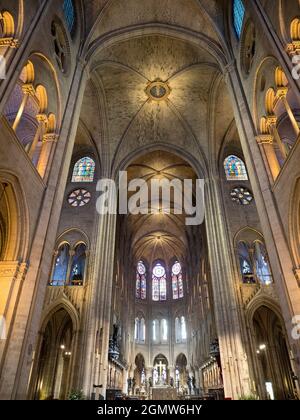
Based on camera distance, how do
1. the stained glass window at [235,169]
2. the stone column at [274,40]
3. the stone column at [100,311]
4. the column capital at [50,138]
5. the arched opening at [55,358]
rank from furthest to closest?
1. the stained glass window at [235,169]
2. the arched opening at [55,358]
3. the stone column at [100,311]
4. the column capital at [50,138]
5. the stone column at [274,40]

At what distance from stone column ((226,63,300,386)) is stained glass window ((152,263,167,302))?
1226 inches

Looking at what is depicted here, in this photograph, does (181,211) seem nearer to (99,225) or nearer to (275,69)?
(99,225)

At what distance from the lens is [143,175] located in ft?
86.1

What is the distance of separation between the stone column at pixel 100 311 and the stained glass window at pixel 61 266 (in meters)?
2.22

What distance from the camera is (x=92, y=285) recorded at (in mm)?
16797

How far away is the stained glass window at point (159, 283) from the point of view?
128ft

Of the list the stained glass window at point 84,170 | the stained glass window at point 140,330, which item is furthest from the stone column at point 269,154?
the stained glass window at point 140,330

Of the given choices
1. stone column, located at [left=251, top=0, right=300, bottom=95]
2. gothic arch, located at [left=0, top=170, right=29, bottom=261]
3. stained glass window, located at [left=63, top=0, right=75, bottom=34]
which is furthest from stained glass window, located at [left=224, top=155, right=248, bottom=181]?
gothic arch, located at [left=0, top=170, right=29, bottom=261]

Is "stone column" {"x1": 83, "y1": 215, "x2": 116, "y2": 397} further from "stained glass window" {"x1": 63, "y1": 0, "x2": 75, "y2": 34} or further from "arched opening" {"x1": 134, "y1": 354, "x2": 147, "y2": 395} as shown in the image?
"arched opening" {"x1": 134, "y1": 354, "x2": 147, "y2": 395}

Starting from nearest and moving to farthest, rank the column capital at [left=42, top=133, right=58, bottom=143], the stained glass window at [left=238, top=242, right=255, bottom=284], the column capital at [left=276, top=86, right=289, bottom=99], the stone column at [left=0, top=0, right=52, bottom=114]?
the stone column at [left=0, top=0, right=52, bottom=114] < the column capital at [left=276, top=86, right=289, bottom=99] < the column capital at [left=42, top=133, right=58, bottom=143] < the stained glass window at [left=238, top=242, right=255, bottom=284]

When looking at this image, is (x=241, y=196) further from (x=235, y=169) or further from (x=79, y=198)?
(x=79, y=198)

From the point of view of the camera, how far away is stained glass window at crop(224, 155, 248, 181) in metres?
21.0

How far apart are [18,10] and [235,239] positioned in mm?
15635

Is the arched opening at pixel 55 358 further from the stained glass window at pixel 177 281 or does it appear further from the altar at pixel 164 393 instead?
the stained glass window at pixel 177 281
